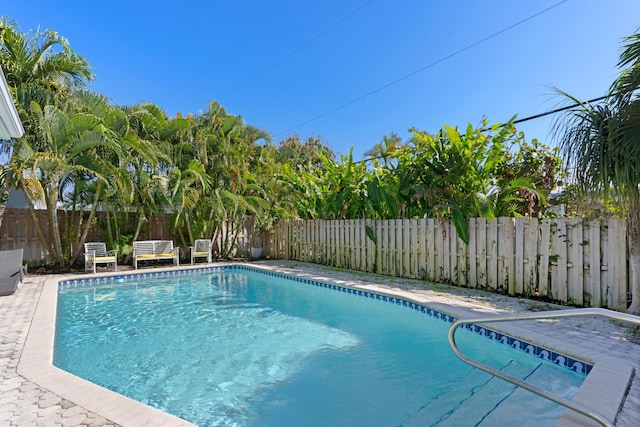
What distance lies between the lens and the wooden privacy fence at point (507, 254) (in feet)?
19.3

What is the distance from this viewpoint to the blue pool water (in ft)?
11.2

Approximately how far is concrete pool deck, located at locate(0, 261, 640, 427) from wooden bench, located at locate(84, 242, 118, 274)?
3.37 meters

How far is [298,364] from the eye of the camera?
4.51m

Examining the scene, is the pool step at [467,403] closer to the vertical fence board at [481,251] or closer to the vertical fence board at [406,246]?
the vertical fence board at [481,251]

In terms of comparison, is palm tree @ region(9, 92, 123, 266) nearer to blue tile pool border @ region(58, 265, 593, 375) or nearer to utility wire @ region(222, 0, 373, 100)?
blue tile pool border @ region(58, 265, 593, 375)

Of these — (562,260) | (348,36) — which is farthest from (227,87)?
(562,260)

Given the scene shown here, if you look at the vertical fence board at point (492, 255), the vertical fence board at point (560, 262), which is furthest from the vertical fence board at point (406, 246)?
the vertical fence board at point (560, 262)

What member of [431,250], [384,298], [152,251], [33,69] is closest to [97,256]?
[152,251]

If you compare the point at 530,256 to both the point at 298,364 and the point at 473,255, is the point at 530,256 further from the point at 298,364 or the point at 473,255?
the point at 298,364

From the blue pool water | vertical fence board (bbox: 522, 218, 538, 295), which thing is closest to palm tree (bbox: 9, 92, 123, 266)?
the blue pool water

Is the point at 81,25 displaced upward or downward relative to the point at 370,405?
upward

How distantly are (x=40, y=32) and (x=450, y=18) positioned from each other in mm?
12301

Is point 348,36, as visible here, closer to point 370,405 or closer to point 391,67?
point 391,67

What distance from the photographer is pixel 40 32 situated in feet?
32.3
